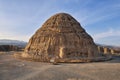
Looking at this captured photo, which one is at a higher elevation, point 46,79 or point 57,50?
point 57,50

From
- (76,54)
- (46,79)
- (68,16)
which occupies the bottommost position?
(46,79)

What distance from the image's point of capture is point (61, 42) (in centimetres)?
3594

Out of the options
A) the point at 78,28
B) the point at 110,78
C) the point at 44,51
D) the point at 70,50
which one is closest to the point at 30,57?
the point at 44,51

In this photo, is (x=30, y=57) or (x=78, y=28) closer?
(x=30, y=57)

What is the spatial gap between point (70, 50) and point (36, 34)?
9341mm

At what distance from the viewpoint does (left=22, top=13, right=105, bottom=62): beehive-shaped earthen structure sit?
34.7 m

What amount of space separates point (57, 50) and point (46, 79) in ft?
54.2

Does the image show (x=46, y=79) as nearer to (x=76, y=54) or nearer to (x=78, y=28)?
(x=76, y=54)

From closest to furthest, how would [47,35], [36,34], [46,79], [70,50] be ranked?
[46,79], [70,50], [47,35], [36,34]

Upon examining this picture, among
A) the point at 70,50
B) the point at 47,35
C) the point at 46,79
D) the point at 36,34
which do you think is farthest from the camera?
the point at 36,34

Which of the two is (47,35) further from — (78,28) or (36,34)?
(78,28)

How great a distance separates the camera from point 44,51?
3603cm

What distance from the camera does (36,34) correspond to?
134 ft

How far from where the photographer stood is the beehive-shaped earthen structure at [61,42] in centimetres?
3466
